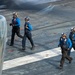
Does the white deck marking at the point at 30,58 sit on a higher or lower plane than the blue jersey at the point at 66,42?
lower

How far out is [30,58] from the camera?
13.0 metres

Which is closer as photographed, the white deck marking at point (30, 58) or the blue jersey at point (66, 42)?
the blue jersey at point (66, 42)

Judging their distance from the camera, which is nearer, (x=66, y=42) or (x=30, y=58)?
(x=66, y=42)

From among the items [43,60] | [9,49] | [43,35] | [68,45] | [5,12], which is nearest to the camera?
[68,45]

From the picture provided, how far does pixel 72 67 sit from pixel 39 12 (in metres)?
9.86

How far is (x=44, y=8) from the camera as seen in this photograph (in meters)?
22.4

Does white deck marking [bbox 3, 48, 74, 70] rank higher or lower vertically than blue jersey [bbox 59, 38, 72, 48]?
lower

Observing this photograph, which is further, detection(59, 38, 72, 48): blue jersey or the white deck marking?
the white deck marking

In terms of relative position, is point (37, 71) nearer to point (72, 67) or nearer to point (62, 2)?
point (72, 67)

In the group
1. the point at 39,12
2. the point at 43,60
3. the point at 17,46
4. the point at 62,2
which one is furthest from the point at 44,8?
the point at 43,60

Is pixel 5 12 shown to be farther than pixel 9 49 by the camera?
Yes

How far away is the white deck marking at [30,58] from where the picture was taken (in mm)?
12383

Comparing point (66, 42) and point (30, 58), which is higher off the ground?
point (66, 42)

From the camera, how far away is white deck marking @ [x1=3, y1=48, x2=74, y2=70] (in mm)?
12383
